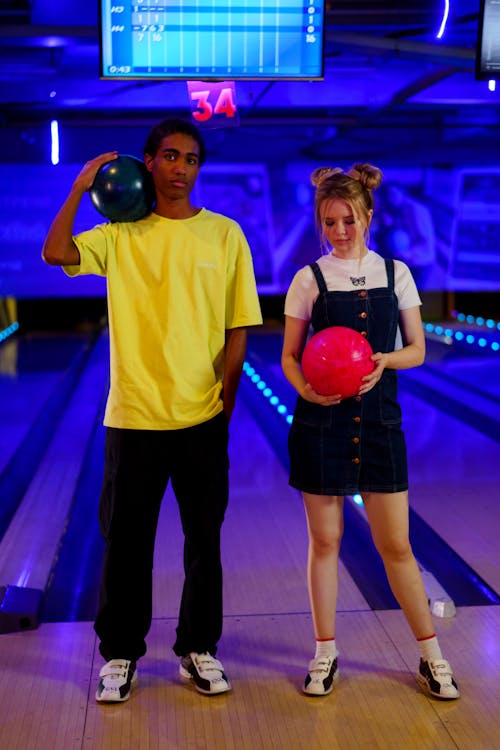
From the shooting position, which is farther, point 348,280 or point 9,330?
point 9,330

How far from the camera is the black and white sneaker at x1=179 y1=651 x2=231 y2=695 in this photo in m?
2.25

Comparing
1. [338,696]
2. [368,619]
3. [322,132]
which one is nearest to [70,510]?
[368,619]

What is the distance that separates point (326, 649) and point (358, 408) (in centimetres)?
63

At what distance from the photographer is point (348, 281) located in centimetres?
224

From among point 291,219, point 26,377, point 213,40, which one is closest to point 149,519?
point 213,40

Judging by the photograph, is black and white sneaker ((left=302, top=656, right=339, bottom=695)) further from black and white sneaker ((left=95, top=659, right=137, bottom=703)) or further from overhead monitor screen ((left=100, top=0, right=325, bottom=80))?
overhead monitor screen ((left=100, top=0, right=325, bottom=80))

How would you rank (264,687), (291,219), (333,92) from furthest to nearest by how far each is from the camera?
(291,219), (333,92), (264,687)

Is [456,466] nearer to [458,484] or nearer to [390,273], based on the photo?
[458,484]

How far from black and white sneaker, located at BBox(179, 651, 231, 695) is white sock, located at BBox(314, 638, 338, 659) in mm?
243

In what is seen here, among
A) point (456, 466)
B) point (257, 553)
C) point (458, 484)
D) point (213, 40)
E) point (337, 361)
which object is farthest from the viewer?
point (456, 466)

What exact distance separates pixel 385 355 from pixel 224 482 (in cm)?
52

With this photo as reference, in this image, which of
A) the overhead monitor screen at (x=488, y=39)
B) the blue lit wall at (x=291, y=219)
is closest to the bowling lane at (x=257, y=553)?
the overhead monitor screen at (x=488, y=39)

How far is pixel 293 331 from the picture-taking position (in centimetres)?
229

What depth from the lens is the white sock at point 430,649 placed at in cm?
226
